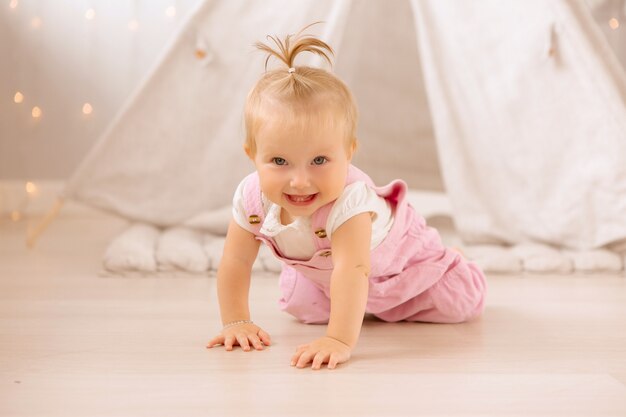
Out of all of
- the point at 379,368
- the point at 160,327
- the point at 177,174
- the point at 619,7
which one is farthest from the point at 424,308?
the point at 619,7

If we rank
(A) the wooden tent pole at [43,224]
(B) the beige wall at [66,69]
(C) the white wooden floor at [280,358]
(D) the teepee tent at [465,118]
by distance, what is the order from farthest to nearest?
(B) the beige wall at [66,69], (A) the wooden tent pole at [43,224], (D) the teepee tent at [465,118], (C) the white wooden floor at [280,358]

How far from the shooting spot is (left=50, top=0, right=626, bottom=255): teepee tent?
7.01 ft

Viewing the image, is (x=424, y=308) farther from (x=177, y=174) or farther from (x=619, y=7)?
(x=619, y=7)

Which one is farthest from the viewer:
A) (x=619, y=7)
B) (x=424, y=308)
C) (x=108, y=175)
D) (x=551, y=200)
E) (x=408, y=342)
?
(x=619, y=7)

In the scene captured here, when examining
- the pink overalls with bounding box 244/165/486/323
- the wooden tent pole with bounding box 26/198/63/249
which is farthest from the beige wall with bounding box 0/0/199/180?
the pink overalls with bounding box 244/165/486/323

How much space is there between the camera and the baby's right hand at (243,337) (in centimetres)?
137

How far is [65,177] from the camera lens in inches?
120

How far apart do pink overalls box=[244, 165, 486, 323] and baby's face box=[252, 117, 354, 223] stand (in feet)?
0.56

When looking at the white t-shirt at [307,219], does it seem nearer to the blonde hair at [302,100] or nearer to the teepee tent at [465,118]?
the blonde hair at [302,100]

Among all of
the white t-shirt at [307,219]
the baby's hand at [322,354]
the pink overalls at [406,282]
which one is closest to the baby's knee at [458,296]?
the pink overalls at [406,282]

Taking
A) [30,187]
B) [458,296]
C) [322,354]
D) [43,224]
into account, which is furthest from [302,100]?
[30,187]

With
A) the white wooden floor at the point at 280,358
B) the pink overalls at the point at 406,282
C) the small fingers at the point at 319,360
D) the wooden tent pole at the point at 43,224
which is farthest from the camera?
the wooden tent pole at the point at 43,224

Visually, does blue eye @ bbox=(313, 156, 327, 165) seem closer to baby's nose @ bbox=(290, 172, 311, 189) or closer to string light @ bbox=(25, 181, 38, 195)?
baby's nose @ bbox=(290, 172, 311, 189)

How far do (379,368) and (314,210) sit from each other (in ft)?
0.81
